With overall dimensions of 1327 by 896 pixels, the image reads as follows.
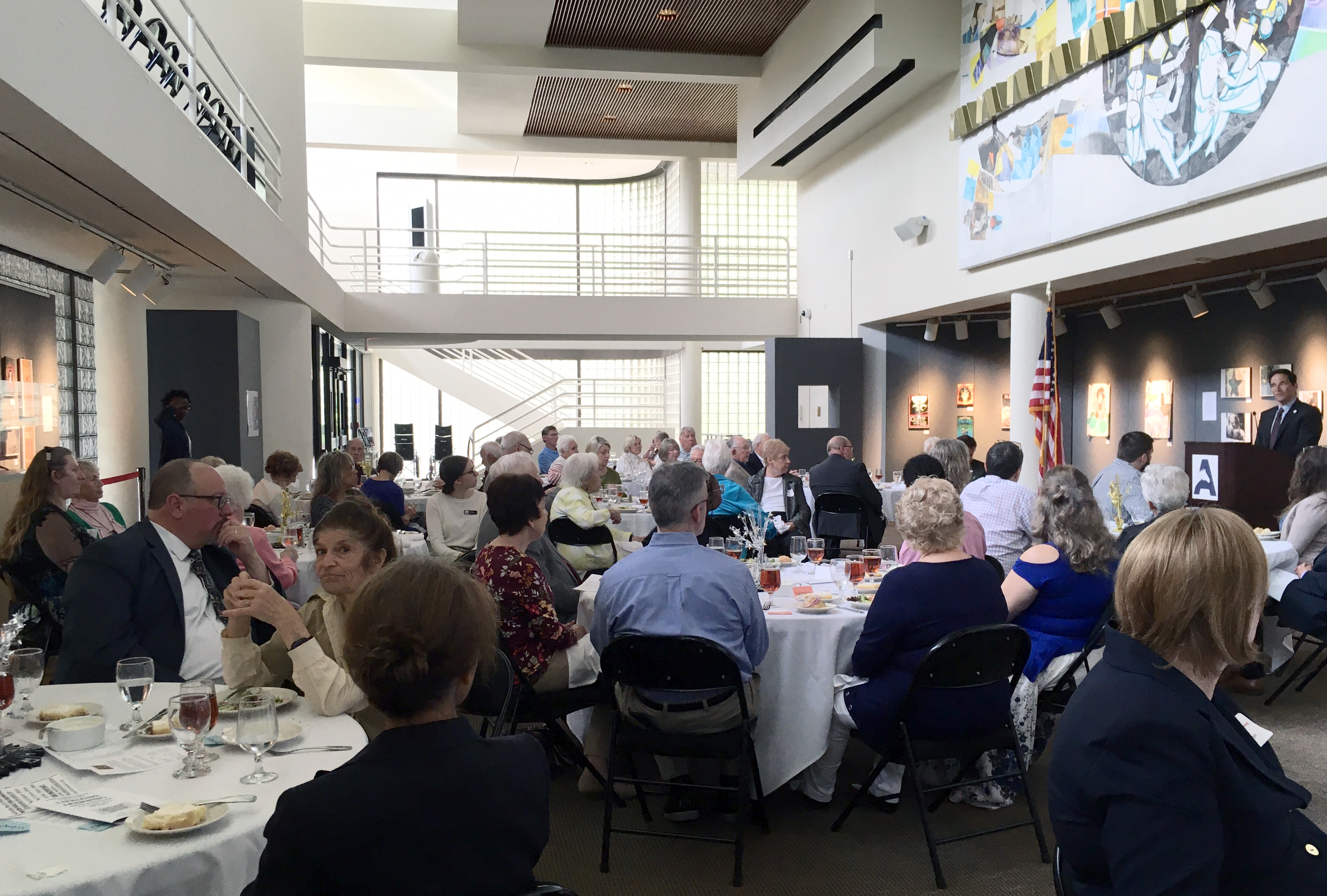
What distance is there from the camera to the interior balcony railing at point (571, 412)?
61.6 ft

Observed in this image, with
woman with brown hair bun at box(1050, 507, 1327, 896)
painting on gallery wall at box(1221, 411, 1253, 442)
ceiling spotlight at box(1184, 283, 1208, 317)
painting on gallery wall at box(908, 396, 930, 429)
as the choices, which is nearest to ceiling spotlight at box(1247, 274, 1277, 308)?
ceiling spotlight at box(1184, 283, 1208, 317)

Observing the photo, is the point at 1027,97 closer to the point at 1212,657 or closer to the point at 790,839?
the point at 790,839

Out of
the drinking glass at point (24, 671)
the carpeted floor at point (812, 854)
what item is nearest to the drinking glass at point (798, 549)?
the carpeted floor at point (812, 854)

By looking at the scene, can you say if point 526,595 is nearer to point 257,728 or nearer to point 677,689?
point 677,689

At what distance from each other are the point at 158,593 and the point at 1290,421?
329 inches

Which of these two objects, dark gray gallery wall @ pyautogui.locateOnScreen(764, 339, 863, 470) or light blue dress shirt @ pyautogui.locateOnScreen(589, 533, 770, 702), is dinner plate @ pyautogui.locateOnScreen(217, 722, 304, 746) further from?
dark gray gallery wall @ pyautogui.locateOnScreen(764, 339, 863, 470)

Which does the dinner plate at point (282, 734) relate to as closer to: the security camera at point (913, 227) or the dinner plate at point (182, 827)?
the dinner plate at point (182, 827)

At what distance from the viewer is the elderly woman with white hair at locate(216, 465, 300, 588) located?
4523 mm

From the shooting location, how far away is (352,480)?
6.09 meters

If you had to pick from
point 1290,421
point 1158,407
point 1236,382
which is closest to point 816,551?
point 1290,421

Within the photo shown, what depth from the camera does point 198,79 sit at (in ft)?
25.6

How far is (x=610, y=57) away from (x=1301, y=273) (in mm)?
8964

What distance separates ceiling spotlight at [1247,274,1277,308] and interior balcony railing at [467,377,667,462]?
412 inches

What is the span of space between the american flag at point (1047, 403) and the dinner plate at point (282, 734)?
8.28 metres
